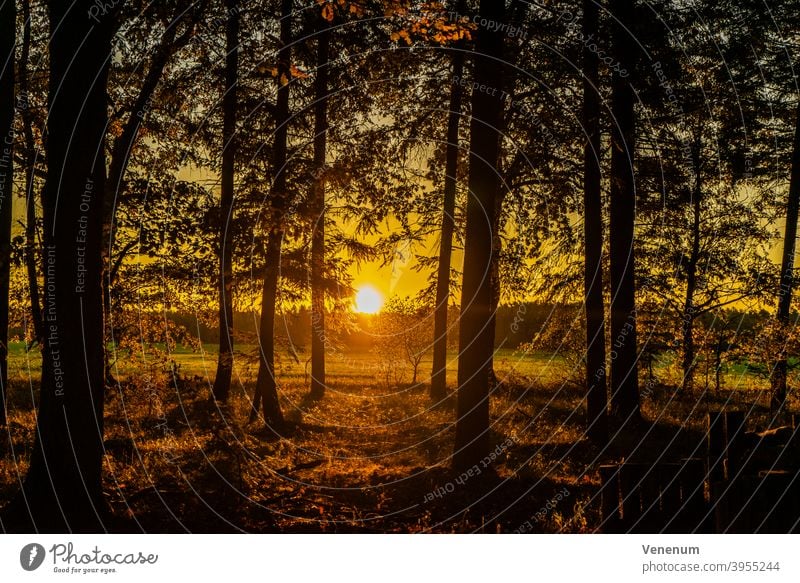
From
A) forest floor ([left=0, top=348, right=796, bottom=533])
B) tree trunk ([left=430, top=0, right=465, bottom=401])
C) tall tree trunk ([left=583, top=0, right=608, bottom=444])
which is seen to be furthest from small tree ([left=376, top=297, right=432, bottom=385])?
tall tree trunk ([left=583, top=0, right=608, bottom=444])

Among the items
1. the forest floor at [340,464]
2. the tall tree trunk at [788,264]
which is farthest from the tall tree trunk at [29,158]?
the tall tree trunk at [788,264]

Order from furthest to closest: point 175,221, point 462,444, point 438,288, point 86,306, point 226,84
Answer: point 438,288, point 226,84, point 175,221, point 462,444, point 86,306

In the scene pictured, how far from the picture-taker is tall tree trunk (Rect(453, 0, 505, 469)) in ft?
36.0

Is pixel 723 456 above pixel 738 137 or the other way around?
the other way around

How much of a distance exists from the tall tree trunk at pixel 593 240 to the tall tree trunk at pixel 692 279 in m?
4.37

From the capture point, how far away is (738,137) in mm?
17641

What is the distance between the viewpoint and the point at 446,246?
2223 cm

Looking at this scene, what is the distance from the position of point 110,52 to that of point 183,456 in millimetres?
6900

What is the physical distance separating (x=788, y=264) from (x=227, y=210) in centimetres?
1418

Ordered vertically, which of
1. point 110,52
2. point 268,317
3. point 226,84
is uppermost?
point 226,84

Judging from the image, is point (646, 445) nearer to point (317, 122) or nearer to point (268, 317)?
point (268, 317)

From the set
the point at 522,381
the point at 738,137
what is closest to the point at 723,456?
the point at 738,137

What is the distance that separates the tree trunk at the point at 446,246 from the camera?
63.6 ft
